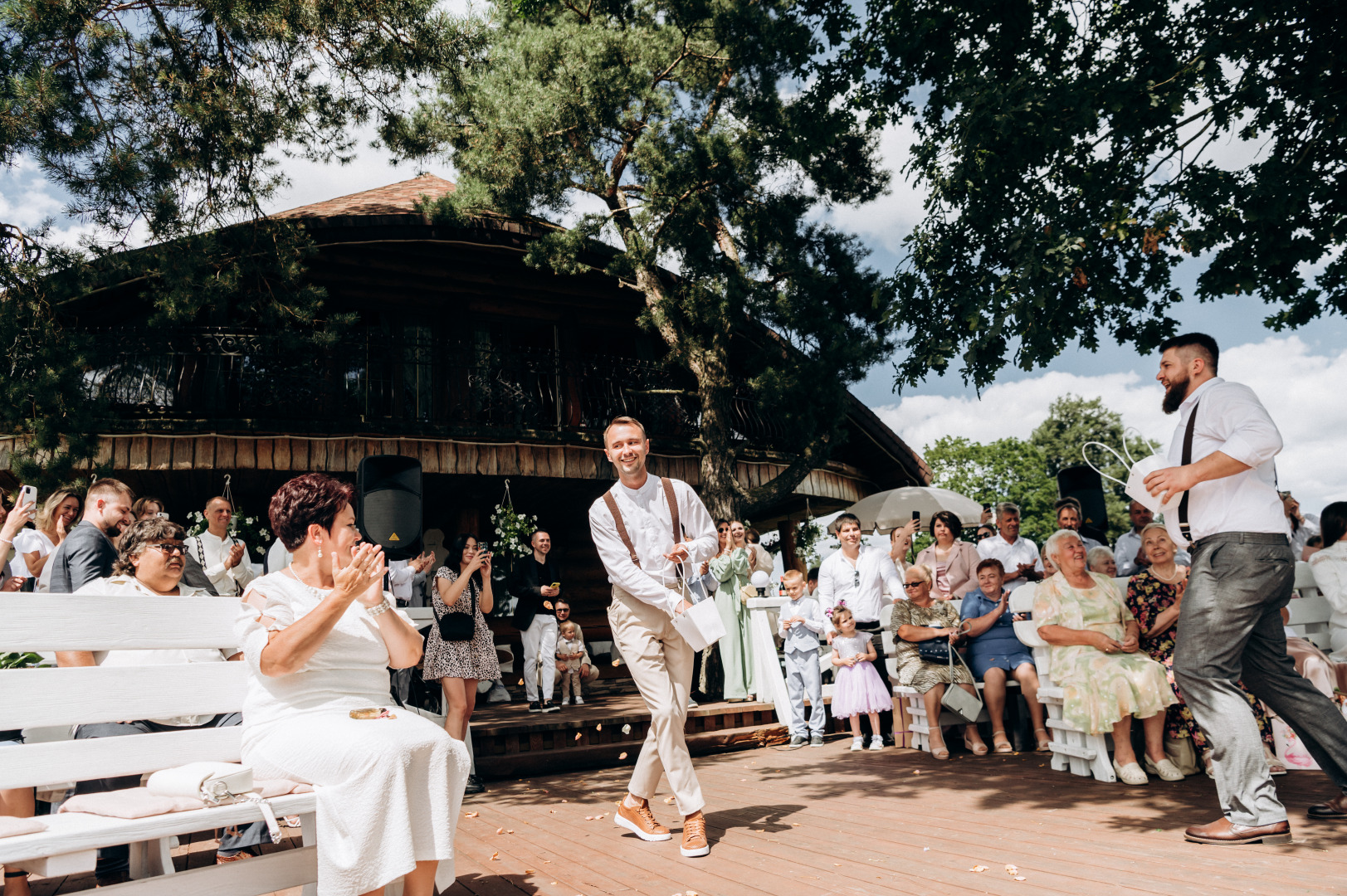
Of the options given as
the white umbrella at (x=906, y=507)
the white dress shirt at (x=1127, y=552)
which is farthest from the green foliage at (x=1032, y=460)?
the white dress shirt at (x=1127, y=552)

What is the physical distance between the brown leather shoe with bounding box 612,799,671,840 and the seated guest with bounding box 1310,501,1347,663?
14.1ft

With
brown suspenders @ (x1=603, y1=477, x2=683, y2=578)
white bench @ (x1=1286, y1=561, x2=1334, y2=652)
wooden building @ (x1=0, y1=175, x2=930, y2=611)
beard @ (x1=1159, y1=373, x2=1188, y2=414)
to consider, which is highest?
wooden building @ (x1=0, y1=175, x2=930, y2=611)

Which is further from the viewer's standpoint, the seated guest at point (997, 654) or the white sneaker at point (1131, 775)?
the seated guest at point (997, 654)

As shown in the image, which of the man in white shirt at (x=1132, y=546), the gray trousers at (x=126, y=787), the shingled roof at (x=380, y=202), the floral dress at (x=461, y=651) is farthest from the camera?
the shingled roof at (x=380, y=202)

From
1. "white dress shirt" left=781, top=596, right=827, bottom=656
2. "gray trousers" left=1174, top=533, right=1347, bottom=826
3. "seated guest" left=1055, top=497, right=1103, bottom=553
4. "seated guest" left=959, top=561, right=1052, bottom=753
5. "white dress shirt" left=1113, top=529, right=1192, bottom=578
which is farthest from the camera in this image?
"white dress shirt" left=1113, top=529, right=1192, bottom=578

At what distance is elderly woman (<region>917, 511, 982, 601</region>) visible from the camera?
7938mm

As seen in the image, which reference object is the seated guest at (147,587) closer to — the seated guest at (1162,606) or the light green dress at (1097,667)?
the light green dress at (1097,667)

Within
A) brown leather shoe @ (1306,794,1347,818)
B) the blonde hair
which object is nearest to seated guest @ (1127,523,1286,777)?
brown leather shoe @ (1306,794,1347,818)

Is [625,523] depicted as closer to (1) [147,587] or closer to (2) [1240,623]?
(1) [147,587]

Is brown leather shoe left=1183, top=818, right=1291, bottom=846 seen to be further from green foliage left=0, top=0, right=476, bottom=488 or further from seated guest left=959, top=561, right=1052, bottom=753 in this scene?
green foliage left=0, top=0, right=476, bottom=488

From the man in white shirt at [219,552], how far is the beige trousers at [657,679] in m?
3.99

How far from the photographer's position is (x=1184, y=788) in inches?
186

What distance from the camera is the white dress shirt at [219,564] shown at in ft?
22.0

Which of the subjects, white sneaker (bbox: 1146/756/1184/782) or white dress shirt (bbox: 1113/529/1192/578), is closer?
white sneaker (bbox: 1146/756/1184/782)
